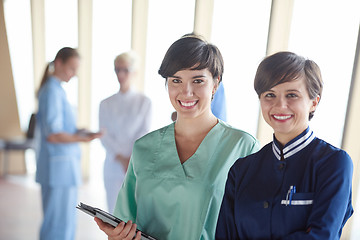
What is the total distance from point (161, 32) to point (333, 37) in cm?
183

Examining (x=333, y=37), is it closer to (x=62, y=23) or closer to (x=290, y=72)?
(x=290, y=72)

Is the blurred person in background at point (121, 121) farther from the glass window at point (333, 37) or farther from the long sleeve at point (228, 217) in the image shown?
the long sleeve at point (228, 217)

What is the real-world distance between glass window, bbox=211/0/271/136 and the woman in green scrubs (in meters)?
2.24

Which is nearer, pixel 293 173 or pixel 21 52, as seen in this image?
pixel 293 173

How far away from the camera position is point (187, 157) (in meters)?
1.14

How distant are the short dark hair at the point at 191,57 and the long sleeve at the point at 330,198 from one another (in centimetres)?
44

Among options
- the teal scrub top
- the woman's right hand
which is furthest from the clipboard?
the teal scrub top

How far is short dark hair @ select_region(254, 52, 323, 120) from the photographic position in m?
0.79

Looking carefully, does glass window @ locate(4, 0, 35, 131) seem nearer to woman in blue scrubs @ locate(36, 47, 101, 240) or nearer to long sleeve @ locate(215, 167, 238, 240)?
woman in blue scrubs @ locate(36, 47, 101, 240)

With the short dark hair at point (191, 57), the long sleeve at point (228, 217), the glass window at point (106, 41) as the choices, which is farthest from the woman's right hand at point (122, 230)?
the glass window at point (106, 41)

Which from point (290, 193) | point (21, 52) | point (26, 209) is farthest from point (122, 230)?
point (21, 52)

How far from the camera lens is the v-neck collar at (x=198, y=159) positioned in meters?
1.08

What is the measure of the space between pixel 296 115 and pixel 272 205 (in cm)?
21

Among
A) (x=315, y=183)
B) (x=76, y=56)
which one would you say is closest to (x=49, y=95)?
(x=76, y=56)
